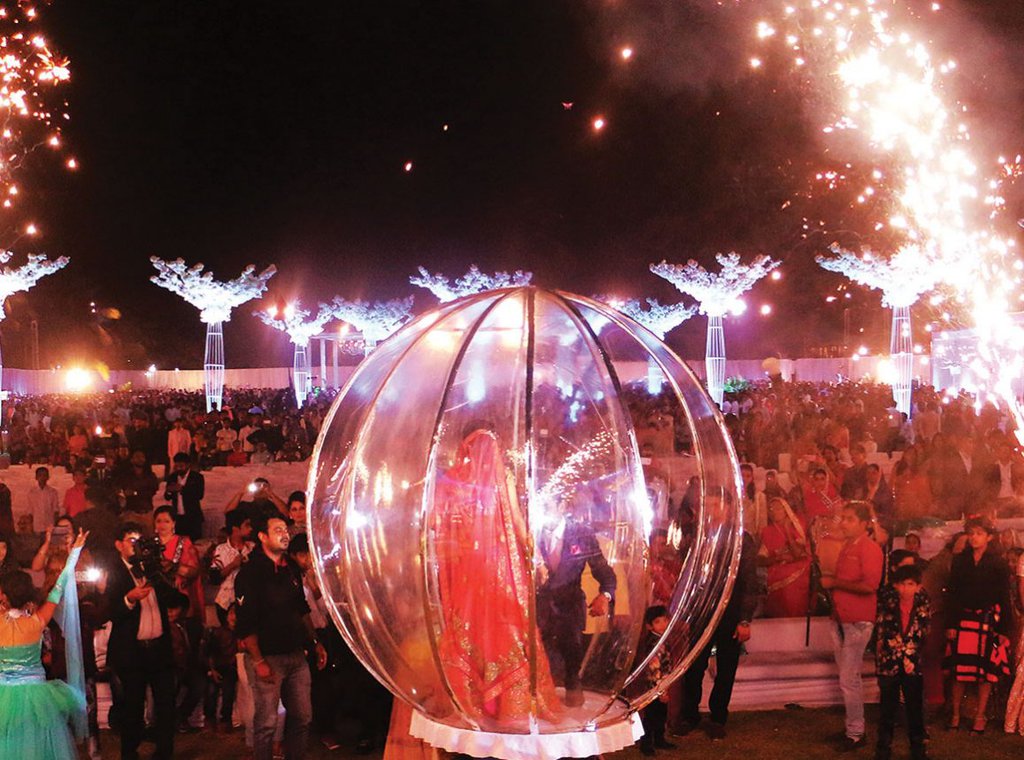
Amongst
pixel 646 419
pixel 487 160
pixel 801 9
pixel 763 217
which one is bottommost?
pixel 646 419

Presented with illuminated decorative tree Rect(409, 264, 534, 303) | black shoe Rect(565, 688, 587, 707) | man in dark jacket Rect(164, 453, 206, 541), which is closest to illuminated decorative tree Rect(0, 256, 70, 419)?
man in dark jacket Rect(164, 453, 206, 541)

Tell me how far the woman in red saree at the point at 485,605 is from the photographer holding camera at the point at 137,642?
10.2 ft

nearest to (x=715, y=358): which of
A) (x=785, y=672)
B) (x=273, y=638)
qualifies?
(x=785, y=672)

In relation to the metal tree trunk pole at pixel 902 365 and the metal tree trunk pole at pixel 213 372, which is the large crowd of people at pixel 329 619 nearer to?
the metal tree trunk pole at pixel 902 365

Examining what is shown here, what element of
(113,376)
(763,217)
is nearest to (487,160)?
(763,217)

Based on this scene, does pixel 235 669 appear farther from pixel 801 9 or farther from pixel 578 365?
pixel 801 9

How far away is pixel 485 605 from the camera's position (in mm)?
4062

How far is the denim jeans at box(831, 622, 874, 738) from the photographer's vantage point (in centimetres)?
697

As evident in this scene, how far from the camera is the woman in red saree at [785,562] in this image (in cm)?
800

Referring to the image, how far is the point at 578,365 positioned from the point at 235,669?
4186 mm

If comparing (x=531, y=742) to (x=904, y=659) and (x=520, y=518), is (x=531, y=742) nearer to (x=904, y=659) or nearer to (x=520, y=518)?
(x=520, y=518)

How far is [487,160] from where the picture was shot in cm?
4806

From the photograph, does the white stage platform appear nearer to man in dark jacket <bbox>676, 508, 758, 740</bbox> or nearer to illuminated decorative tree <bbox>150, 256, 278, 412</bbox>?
man in dark jacket <bbox>676, 508, 758, 740</bbox>

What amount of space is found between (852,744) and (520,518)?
4058 mm
